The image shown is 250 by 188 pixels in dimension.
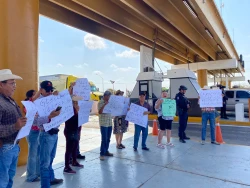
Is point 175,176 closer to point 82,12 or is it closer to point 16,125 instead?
point 16,125

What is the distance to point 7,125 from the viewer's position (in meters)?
2.43

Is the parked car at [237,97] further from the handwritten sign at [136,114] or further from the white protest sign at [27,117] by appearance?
the white protest sign at [27,117]

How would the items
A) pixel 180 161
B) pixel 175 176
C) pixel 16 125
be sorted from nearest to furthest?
pixel 16 125, pixel 175 176, pixel 180 161

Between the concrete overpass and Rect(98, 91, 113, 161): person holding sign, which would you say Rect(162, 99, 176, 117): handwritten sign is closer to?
Rect(98, 91, 113, 161): person holding sign

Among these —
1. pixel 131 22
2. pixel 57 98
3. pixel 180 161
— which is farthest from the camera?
pixel 131 22

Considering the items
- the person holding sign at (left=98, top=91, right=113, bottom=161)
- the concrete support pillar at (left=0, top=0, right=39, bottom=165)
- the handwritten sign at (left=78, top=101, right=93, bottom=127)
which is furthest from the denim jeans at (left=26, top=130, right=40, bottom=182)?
the person holding sign at (left=98, top=91, right=113, bottom=161)

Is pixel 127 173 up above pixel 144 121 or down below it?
below

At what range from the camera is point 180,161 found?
5.11 meters

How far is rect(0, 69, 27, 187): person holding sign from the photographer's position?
242cm

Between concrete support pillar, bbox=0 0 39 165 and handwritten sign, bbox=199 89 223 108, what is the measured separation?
17.0ft

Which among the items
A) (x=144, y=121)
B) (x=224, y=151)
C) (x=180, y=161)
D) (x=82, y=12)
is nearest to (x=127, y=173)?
(x=180, y=161)

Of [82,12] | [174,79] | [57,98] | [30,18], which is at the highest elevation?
[82,12]

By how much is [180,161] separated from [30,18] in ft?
17.5

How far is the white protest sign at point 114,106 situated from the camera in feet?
17.2
